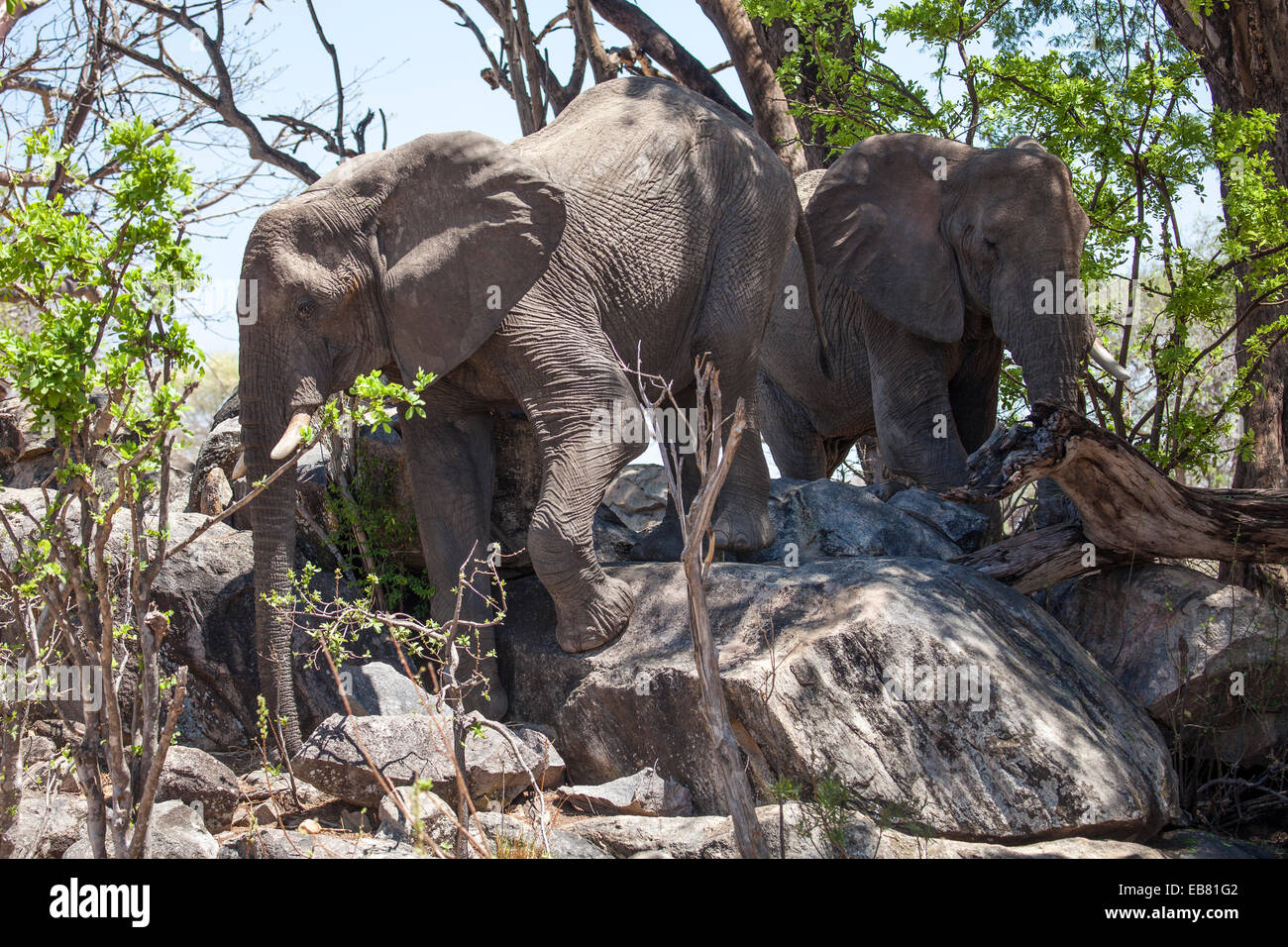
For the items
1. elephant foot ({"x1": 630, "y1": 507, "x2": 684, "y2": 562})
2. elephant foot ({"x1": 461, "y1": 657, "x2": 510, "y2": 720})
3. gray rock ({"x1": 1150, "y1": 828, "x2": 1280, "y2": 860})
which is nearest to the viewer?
gray rock ({"x1": 1150, "y1": 828, "x2": 1280, "y2": 860})

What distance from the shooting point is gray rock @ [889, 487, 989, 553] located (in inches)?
342

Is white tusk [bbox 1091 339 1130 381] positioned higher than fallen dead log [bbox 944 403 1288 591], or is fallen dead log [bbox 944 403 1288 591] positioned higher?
white tusk [bbox 1091 339 1130 381]

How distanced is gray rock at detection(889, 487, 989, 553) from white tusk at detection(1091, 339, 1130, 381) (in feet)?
4.00

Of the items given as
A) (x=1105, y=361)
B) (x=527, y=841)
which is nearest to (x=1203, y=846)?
(x=527, y=841)

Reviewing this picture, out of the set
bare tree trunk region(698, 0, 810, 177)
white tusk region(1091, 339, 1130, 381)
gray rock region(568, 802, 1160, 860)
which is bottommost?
gray rock region(568, 802, 1160, 860)

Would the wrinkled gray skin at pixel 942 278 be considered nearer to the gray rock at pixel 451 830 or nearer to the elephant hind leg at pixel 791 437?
the elephant hind leg at pixel 791 437

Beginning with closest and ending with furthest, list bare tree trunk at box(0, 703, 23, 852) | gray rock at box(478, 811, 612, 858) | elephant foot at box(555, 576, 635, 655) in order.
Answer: bare tree trunk at box(0, 703, 23, 852) < gray rock at box(478, 811, 612, 858) < elephant foot at box(555, 576, 635, 655)

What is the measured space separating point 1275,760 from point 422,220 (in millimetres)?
4858

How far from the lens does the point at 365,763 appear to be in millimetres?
6109

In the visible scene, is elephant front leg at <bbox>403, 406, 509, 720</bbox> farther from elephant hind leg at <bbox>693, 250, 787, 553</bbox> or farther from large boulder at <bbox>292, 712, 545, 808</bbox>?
elephant hind leg at <bbox>693, 250, 787, 553</bbox>


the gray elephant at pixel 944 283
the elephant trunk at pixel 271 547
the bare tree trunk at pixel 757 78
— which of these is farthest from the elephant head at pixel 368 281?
the bare tree trunk at pixel 757 78

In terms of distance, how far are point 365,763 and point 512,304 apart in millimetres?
2295

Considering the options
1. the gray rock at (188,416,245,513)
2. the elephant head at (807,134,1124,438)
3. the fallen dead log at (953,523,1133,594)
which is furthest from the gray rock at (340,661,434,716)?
the elephant head at (807,134,1124,438)

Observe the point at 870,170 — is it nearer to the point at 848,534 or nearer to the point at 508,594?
the point at 848,534
